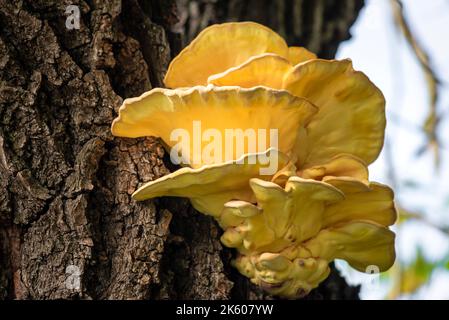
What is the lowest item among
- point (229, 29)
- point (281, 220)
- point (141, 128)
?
point (281, 220)

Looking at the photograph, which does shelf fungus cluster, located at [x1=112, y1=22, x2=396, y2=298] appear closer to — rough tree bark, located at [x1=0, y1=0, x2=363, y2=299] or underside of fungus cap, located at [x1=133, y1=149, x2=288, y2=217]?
underside of fungus cap, located at [x1=133, y1=149, x2=288, y2=217]

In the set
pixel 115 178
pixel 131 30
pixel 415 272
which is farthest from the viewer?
pixel 415 272

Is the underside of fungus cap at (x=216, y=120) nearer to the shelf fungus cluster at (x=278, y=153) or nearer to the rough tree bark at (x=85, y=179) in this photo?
the shelf fungus cluster at (x=278, y=153)

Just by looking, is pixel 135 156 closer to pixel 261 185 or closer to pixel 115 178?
pixel 115 178

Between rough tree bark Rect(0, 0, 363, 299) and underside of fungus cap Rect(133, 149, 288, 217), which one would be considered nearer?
underside of fungus cap Rect(133, 149, 288, 217)

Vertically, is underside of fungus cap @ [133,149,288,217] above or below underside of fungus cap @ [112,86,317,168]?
below

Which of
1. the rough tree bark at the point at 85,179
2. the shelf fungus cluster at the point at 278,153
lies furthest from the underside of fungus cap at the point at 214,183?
the rough tree bark at the point at 85,179

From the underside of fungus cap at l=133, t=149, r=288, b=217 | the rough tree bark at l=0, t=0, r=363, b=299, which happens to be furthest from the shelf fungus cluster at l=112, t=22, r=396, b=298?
the rough tree bark at l=0, t=0, r=363, b=299
